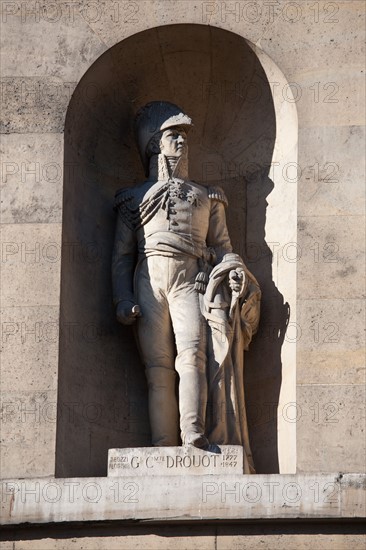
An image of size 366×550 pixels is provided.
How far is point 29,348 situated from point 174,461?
4.99 feet

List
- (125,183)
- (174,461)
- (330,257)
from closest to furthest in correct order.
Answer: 1. (174,461)
2. (330,257)
3. (125,183)

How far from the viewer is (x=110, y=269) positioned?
19297mm

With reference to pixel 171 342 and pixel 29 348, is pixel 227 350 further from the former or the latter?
pixel 29 348

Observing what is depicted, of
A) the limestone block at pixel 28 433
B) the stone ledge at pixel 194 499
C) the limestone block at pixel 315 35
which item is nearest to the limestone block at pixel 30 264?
the limestone block at pixel 28 433

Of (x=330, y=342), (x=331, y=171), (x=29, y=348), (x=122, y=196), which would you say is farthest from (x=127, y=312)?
(x=331, y=171)

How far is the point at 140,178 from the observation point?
19.9m

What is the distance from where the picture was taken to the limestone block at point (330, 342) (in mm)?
18344

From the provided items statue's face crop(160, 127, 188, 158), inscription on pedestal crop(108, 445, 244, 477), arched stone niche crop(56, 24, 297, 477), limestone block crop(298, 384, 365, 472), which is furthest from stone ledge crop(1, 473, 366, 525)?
statue's face crop(160, 127, 188, 158)

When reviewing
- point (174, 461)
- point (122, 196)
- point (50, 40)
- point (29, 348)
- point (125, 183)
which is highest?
point (50, 40)

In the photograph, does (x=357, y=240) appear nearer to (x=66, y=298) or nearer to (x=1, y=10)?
(x=66, y=298)

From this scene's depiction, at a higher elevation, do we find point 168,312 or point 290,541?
point 168,312

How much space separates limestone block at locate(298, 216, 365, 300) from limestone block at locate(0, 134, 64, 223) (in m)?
2.04

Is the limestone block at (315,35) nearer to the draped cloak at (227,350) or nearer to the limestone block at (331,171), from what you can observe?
the limestone block at (331,171)

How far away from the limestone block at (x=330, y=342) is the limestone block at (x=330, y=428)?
11 centimetres
